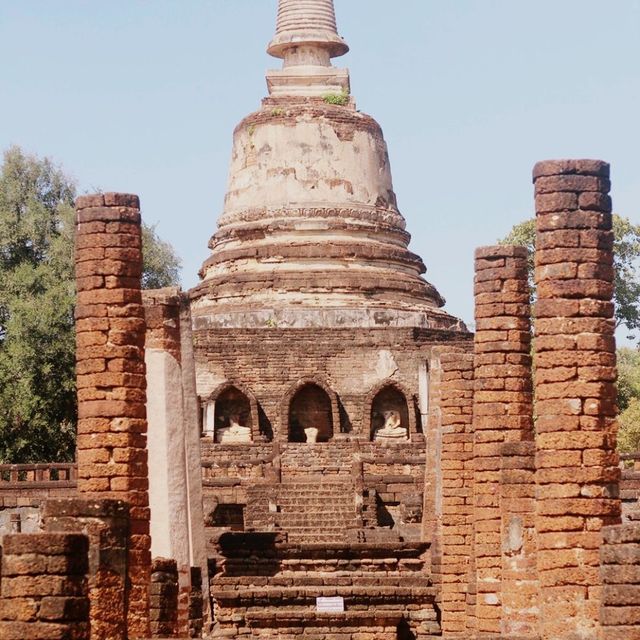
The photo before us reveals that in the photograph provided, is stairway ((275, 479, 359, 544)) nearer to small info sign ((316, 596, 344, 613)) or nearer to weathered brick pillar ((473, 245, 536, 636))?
small info sign ((316, 596, 344, 613))

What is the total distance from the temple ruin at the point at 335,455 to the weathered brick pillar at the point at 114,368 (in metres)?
0.02

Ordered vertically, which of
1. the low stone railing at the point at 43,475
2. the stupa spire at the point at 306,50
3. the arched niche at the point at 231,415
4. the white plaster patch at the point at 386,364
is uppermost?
the stupa spire at the point at 306,50

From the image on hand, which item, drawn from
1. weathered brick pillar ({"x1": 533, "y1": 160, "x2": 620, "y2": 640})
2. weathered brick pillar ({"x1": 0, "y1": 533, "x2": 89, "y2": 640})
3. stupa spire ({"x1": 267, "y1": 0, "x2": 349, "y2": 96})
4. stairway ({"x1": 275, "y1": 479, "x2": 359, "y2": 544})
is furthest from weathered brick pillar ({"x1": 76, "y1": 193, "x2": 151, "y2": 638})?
stupa spire ({"x1": 267, "y1": 0, "x2": 349, "y2": 96})

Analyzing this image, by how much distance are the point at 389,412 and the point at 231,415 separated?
316cm

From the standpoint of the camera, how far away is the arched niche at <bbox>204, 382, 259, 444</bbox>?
3934 cm

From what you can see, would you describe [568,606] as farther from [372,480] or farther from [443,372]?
[372,480]

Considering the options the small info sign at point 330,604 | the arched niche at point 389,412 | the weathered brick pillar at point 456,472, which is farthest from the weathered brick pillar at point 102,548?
the arched niche at point 389,412

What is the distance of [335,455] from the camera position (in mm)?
36594

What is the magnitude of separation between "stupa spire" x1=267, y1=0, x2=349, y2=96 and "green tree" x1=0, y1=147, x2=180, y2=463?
18.5 ft

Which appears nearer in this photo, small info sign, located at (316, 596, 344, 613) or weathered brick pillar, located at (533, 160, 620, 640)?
weathered brick pillar, located at (533, 160, 620, 640)

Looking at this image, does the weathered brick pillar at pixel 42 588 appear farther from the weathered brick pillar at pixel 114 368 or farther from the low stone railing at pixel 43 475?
the low stone railing at pixel 43 475

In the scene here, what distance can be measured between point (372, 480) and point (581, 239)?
19884 mm

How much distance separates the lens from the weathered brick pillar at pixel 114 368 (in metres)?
14.7

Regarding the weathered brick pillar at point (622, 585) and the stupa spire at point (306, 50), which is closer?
the weathered brick pillar at point (622, 585)
